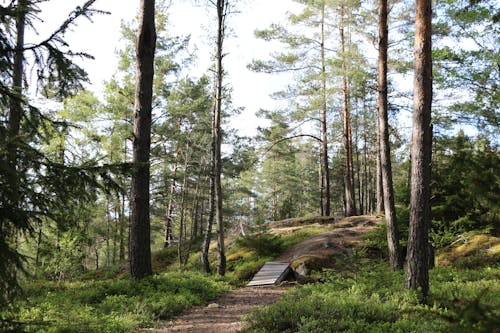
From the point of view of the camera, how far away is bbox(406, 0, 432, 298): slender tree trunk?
646cm

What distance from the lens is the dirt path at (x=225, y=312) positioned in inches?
250

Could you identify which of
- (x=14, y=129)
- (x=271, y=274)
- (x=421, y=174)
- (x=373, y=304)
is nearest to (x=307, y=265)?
(x=271, y=274)

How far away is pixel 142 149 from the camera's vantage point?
832cm

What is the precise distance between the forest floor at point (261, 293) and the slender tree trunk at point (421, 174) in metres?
3.40

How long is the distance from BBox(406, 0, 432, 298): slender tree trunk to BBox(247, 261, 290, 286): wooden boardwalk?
5.05 m

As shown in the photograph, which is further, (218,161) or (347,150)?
(347,150)

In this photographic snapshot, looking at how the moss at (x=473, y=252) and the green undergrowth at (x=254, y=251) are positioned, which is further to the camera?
the green undergrowth at (x=254, y=251)

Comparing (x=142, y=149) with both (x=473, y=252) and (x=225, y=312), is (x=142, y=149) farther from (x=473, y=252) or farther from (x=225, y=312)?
(x=473, y=252)

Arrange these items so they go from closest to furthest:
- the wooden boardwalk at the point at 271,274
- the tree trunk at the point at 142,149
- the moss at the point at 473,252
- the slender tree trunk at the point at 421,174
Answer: the slender tree trunk at the point at 421,174 < the tree trunk at the point at 142,149 < the moss at the point at 473,252 < the wooden boardwalk at the point at 271,274

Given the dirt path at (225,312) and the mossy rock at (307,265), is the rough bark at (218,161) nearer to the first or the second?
the dirt path at (225,312)

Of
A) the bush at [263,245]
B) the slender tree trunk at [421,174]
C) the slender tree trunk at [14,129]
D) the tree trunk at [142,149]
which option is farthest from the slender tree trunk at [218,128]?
the slender tree trunk at [14,129]

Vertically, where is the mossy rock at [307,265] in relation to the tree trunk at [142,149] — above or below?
below

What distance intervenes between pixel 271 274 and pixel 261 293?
168 centimetres

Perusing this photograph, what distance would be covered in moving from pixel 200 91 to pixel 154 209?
38.5 feet
